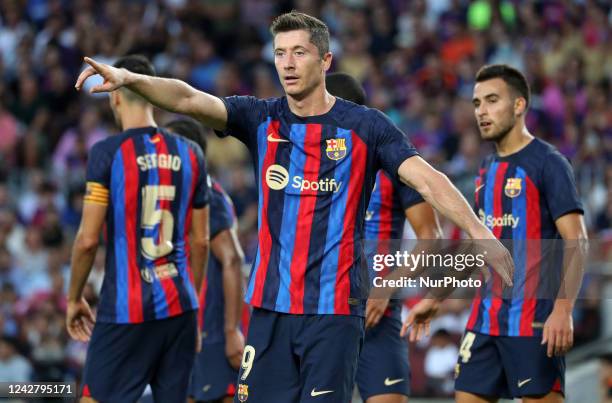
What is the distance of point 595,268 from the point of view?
10695 millimetres

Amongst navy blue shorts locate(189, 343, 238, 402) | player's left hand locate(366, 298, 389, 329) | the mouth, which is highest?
the mouth

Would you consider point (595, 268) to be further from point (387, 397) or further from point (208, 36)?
point (208, 36)

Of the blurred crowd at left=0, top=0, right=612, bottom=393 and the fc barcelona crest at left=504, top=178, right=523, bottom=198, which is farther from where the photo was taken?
the blurred crowd at left=0, top=0, right=612, bottom=393

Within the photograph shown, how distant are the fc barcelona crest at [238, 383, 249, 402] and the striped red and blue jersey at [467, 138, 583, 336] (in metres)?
1.97

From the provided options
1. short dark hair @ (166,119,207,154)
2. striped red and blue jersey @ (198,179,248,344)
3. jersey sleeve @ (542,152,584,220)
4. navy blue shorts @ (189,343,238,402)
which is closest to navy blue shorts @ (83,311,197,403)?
navy blue shorts @ (189,343,238,402)

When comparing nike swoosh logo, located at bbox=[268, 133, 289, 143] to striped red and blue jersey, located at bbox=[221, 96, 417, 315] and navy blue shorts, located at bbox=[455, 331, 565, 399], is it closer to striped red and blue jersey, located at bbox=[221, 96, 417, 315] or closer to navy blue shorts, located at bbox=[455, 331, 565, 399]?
striped red and blue jersey, located at bbox=[221, 96, 417, 315]

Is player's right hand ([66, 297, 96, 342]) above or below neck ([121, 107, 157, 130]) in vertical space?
below

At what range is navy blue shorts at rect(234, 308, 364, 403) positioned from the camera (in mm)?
5484

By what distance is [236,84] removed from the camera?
16.5 metres

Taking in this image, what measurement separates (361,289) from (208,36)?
41.7 feet

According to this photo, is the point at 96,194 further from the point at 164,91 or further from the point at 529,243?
the point at 529,243

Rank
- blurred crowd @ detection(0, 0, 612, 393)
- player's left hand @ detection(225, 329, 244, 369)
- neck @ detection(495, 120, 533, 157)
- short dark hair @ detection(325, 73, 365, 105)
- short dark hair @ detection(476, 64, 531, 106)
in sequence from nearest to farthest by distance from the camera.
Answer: short dark hair @ detection(325, 73, 365, 105) < neck @ detection(495, 120, 533, 157) < short dark hair @ detection(476, 64, 531, 106) < player's left hand @ detection(225, 329, 244, 369) < blurred crowd @ detection(0, 0, 612, 393)

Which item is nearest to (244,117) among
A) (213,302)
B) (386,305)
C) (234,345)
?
(386,305)

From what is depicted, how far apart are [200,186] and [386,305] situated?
4.59ft
